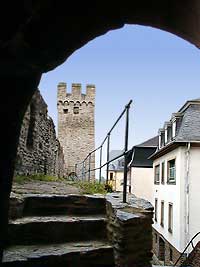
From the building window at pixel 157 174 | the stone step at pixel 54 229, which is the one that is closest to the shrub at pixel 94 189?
the stone step at pixel 54 229

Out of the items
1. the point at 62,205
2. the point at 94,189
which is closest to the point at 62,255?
the point at 62,205

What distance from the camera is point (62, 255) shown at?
2781mm

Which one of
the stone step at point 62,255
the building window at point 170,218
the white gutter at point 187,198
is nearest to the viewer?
the stone step at point 62,255

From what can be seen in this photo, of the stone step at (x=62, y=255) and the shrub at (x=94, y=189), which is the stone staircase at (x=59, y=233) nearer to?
the stone step at (x=62, y=255)

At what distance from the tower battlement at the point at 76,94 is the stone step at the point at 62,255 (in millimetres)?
21151

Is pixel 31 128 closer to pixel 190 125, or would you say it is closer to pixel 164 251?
pixel 190 125

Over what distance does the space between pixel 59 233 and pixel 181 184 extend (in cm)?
1051

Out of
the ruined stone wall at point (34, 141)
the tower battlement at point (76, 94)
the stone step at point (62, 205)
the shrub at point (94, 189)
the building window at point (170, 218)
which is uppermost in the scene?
the tower battlement at point (76, 94)

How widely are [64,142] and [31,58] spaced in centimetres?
2138

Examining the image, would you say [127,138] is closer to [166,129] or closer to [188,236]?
[188,236]

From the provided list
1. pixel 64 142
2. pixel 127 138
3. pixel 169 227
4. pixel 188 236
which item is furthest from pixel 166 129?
pixel 127 138

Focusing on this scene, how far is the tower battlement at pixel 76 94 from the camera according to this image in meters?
24.0

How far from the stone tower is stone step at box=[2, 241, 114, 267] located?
20.1 meters

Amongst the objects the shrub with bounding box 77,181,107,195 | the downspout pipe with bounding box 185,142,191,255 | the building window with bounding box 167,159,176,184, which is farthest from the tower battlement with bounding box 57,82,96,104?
the shrub with bounding box 77,181,107,195
